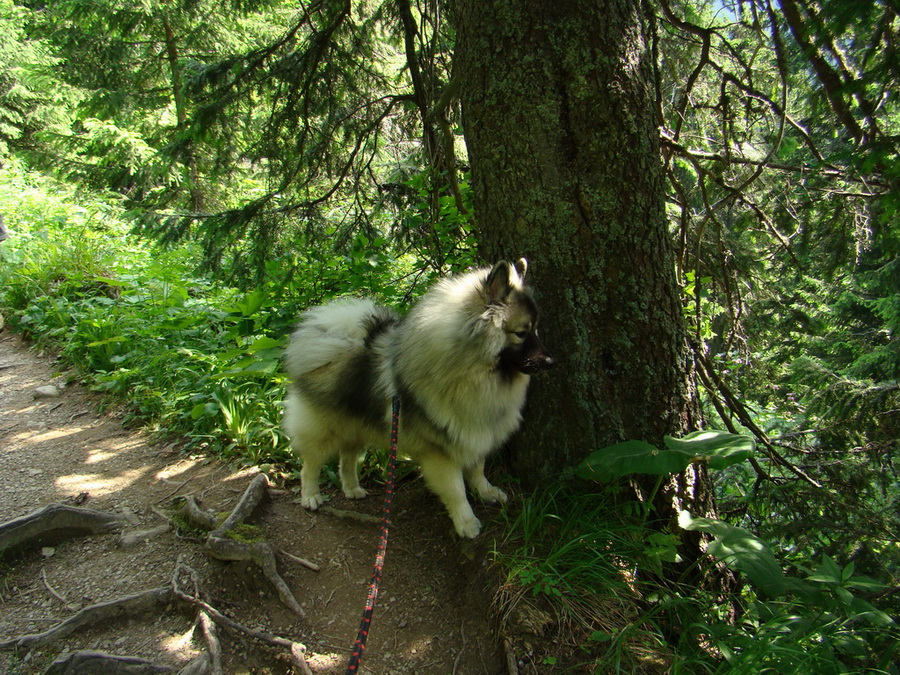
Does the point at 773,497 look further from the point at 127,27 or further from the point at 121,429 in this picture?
the point at 127,27

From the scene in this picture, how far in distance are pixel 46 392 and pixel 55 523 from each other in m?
2.73

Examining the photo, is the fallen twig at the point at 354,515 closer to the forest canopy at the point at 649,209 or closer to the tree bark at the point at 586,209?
the forest canopy at the point at 649,209

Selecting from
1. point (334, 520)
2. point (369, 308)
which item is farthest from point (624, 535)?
point (369, 308)

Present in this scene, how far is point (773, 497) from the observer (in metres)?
2.90

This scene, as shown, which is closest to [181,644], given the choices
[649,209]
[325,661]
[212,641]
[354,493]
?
[212,641]

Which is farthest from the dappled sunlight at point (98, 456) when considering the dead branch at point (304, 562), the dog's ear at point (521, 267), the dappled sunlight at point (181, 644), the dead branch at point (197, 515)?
the dog's ear at point (521, 267)

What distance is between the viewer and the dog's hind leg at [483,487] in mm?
2766

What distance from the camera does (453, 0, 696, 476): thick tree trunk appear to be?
226cm

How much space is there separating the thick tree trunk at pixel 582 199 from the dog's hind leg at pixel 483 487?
1.16 ft

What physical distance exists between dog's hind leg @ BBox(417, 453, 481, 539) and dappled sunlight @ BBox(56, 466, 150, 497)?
2.16 meters

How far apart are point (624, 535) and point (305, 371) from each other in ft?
6.27

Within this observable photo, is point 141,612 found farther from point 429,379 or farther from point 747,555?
point 747,555

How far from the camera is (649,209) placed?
7.74 feet

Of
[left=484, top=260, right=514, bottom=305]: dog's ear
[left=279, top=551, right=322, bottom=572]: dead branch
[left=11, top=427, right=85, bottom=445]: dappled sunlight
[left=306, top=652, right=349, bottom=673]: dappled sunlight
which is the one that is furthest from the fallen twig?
[left=11, top=427, right=85, bottom=445]: dappled sunlight
